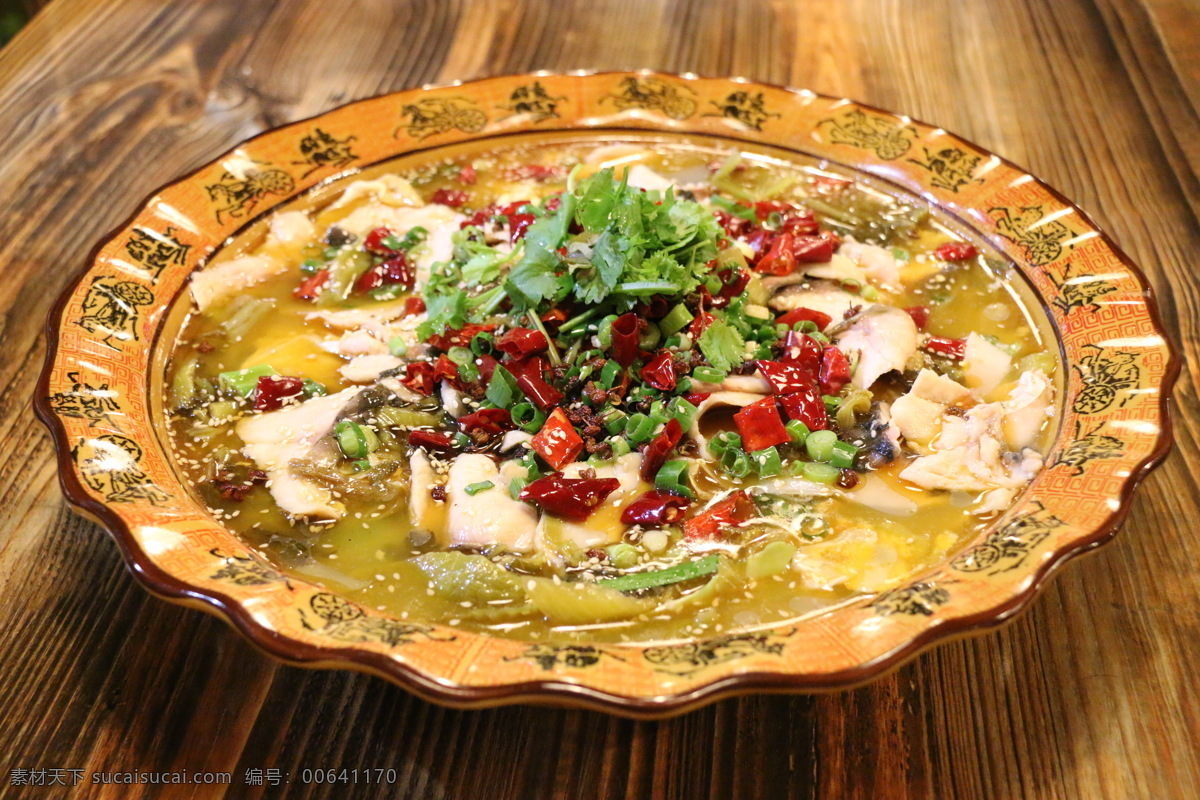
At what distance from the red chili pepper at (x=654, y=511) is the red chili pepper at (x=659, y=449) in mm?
98

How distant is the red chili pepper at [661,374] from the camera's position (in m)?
2.51

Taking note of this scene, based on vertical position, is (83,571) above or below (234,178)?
below

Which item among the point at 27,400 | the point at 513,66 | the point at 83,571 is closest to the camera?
the point at 83,571

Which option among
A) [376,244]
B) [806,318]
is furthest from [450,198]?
[806,318]

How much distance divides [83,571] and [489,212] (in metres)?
1.76

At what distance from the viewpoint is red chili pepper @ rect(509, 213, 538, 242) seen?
2.92 metres

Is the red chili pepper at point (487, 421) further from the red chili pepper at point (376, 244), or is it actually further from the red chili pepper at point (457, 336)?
the red chili pepper at point (376, 244)

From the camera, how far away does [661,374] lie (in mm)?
2514

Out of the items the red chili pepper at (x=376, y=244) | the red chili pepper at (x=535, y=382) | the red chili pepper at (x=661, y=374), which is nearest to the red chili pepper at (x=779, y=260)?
the red chili pepper at (x=661, y=374)

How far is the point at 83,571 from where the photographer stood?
7.16 ft

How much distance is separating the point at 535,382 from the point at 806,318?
892mm

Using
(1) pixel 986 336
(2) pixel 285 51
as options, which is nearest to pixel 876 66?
(1) pixel 986 336

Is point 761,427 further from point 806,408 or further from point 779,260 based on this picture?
point 779,260

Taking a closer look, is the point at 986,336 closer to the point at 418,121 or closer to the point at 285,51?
the point at 418,121
